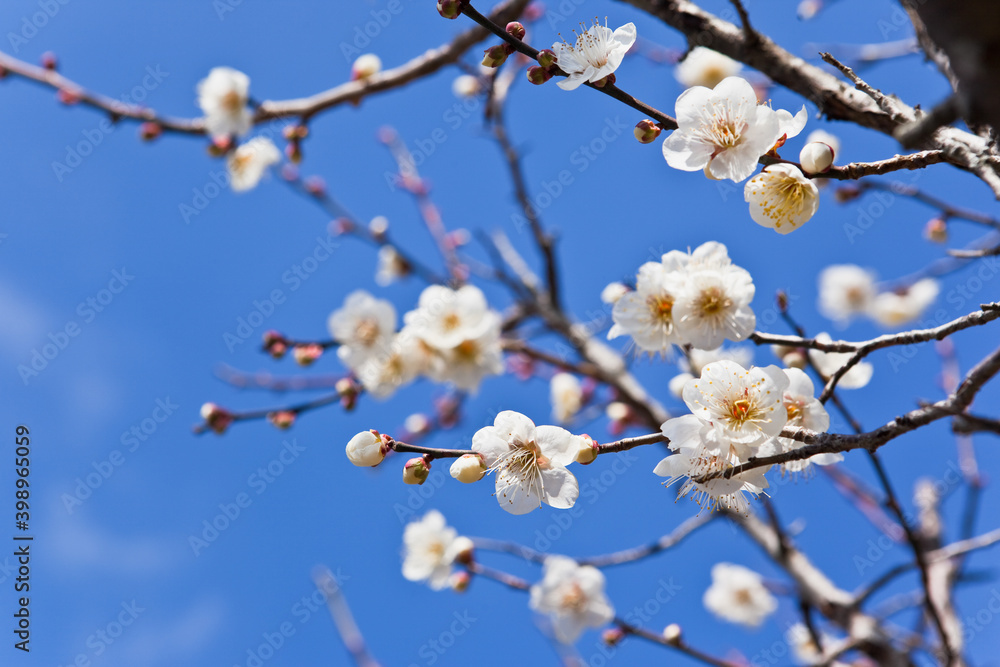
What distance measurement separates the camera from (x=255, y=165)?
10.1ft

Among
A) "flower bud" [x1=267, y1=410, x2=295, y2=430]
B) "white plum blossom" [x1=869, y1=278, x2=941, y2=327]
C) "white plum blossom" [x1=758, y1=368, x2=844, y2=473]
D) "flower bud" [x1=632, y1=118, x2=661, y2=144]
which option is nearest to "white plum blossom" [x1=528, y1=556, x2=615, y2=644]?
"flower bud" [x1=267, y1=410, x2=295, y2=430]

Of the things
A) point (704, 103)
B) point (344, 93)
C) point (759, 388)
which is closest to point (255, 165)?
point (344, 93)

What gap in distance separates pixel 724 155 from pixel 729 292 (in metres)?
0.29

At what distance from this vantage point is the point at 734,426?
1.19m

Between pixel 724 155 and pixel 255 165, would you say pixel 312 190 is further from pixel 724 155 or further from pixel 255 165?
pixel 724 155

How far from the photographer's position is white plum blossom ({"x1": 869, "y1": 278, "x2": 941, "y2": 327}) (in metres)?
4.74

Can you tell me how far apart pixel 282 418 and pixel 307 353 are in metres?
0.28

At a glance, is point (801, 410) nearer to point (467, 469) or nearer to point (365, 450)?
point (467, 469)

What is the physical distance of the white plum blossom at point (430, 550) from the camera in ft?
8.34

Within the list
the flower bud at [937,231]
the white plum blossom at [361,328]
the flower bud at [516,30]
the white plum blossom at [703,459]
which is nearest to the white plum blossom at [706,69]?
the flower bud at [937,231]

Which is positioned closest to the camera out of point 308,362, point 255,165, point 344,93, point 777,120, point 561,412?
point 777,120

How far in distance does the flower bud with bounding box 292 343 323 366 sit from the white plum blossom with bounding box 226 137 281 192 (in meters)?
1.12

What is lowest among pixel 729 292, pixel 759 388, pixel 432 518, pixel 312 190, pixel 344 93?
pixel 759 388

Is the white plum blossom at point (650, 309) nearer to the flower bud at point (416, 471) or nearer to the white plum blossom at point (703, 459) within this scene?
the white plum blossom at point (703, 459)
